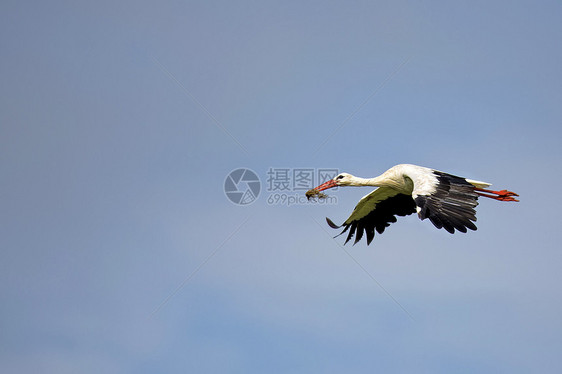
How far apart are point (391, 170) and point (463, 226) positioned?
9.22ft

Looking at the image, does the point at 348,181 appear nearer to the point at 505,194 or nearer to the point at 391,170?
the point at 391,170

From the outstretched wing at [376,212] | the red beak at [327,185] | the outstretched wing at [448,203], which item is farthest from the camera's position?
the outstretched wing at [376,212]

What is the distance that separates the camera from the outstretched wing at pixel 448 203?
10.2 metres

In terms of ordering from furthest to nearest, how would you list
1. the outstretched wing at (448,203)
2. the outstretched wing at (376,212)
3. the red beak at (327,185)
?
the outstretched wing at (376,212), the red beak at (327,185), the outstretched wing at (448,203)

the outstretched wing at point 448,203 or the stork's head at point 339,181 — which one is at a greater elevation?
the stork's head at point 339,181

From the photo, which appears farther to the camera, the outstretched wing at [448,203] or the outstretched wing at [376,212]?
the outstretched wing at [376,212]

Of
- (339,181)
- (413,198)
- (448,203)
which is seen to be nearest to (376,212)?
(339,181)

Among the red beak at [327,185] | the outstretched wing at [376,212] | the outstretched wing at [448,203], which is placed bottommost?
the outstretched wing at [448,203]

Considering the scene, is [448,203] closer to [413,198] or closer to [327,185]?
[413,198]

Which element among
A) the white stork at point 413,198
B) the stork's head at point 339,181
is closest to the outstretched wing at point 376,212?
the white stork at point 413,198

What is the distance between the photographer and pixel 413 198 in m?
11.0

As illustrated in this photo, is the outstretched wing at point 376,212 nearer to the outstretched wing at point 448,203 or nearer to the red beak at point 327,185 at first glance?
the red beak at point 327,185

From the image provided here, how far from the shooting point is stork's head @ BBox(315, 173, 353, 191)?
44.1 feet

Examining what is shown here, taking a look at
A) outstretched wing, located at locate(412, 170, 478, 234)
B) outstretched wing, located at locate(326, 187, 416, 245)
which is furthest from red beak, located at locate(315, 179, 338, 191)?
outstretched wing, located at locate(412, 170, 478, 234)
